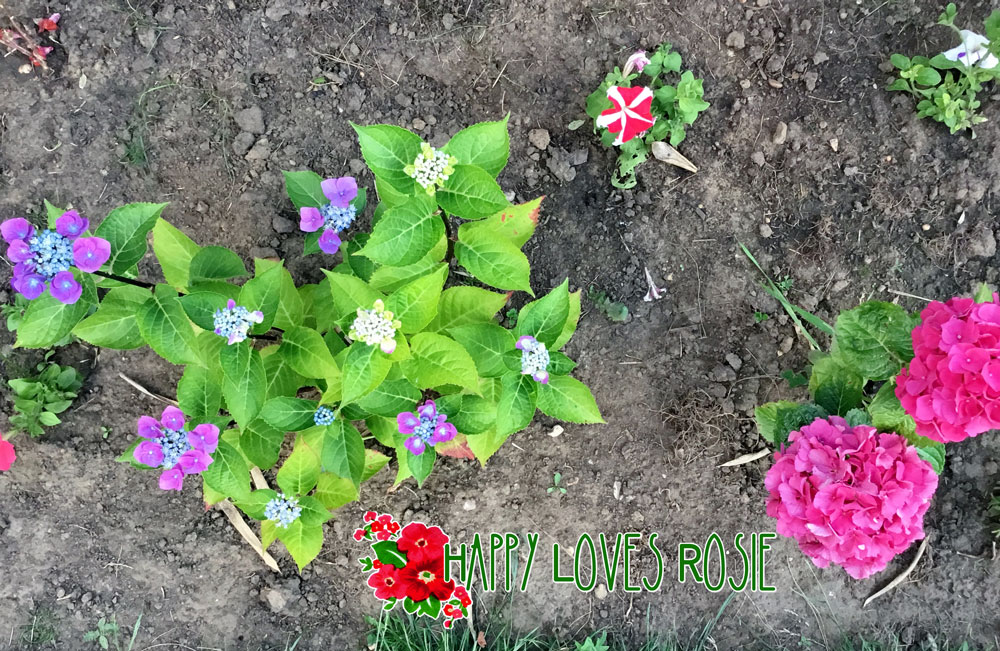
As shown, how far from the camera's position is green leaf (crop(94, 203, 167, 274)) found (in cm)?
206

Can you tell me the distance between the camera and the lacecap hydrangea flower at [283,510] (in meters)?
2.70

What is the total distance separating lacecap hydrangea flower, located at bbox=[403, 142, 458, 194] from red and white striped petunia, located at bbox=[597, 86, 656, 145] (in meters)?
1.29

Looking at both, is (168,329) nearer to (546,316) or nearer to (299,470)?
(299,470)

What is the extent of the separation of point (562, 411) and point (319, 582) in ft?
6.03

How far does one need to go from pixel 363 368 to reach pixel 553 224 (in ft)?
5.52

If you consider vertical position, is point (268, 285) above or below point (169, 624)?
above

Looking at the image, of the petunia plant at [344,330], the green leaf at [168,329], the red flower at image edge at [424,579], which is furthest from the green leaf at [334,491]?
the green leaf at [168,329]

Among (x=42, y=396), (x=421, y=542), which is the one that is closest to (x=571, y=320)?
(x=421, y=542)

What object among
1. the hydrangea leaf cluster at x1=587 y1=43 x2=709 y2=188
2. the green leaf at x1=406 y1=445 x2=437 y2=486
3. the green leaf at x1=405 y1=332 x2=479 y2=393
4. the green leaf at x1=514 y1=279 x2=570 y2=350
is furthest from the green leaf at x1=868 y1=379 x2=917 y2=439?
the green leaf at x1=406 y1=445 x2=437 y2=486

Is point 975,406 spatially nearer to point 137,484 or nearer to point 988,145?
point 988,145

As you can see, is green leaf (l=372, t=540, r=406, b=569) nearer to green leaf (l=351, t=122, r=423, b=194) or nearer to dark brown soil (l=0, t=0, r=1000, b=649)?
dark brown soil (l=0, t=0, r=1000, b=649)

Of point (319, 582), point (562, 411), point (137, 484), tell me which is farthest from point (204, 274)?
point (319, 582)

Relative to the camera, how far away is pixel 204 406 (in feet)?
8.20

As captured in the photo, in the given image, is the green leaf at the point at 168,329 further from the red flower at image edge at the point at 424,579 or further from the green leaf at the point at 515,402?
the red flower at image edge at the point at 424,579
